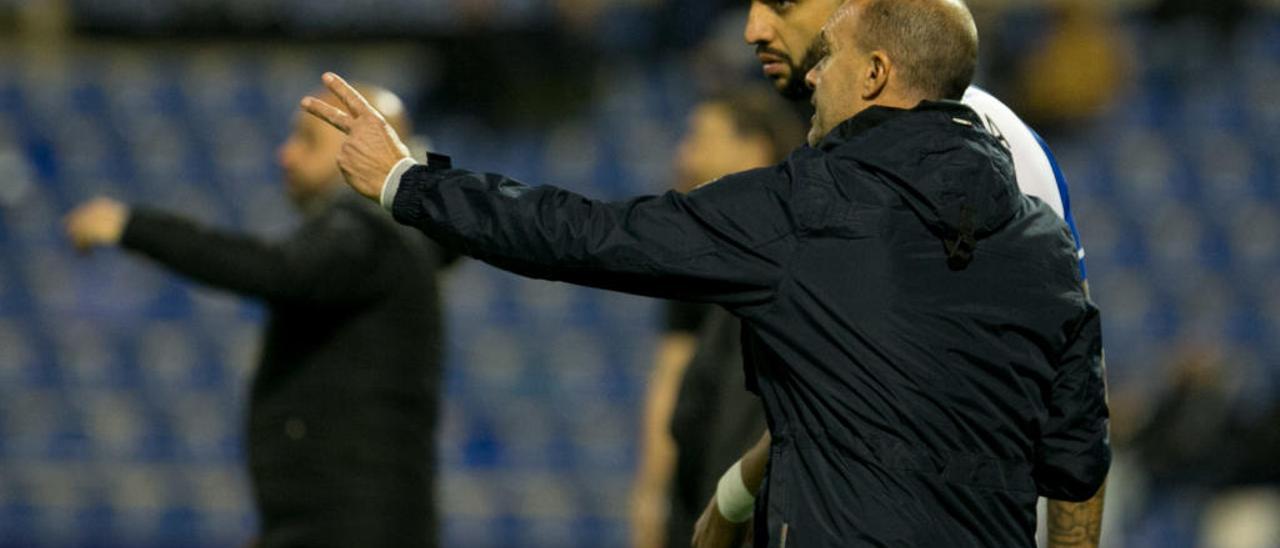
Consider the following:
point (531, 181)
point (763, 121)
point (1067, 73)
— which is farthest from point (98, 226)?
point (1067, 73)

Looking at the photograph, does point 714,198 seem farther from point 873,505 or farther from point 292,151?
point 292,151

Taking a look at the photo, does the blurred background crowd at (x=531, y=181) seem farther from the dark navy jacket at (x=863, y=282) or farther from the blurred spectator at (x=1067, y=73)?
the dark navy jacket at (x=863, y=282)

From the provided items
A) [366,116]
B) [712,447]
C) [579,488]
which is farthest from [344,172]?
[579,488]

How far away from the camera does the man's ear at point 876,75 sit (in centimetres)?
282

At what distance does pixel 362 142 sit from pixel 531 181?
977 cm

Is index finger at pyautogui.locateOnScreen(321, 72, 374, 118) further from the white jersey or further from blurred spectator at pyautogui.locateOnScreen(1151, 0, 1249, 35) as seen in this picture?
blurred spectator at pyautogui.locateOnScreen(1151, 0, 1249, 35)

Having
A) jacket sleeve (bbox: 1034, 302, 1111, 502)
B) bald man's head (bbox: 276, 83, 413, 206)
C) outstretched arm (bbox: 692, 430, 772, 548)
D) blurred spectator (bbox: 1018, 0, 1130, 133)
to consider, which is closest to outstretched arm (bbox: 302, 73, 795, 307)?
outstretched arm (bbox: 692, 430, 772, 548)

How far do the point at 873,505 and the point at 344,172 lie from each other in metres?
0.85

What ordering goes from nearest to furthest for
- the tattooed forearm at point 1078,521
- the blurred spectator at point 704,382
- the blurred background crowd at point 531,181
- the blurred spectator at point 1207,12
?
the tattooed forearm at point 1078,521 → the blurred spectator at point 704,382 → the blurred background crowd at point 531,181 → the blurred spectator at point 1207,12

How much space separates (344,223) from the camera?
4.65 metres

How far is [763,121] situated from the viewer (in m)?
4.78

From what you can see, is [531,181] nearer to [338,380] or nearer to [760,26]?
[338,380]

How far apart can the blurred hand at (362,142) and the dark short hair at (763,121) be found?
194cm

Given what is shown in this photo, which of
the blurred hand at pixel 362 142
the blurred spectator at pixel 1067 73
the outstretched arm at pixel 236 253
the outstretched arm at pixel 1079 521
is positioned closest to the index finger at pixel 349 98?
the blurred hand at pixel 362 142
